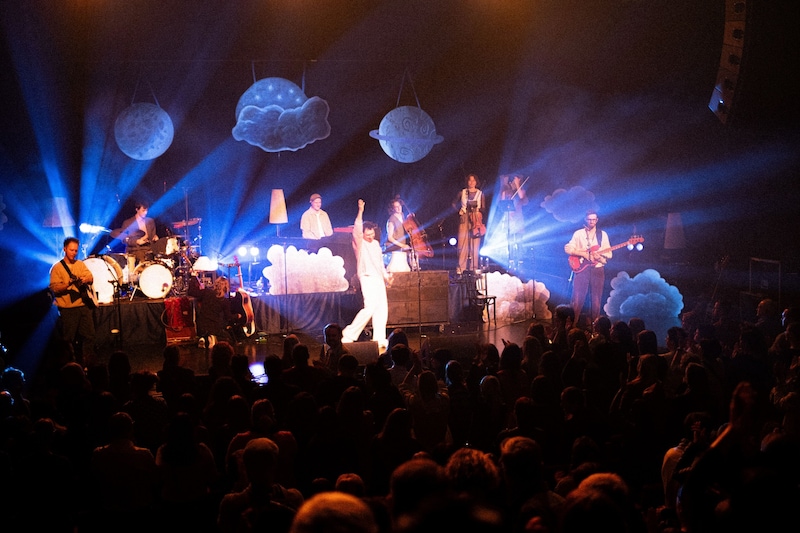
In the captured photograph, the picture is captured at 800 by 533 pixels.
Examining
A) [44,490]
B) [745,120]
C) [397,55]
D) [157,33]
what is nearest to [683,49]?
[745,120]

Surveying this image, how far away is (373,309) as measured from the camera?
10.2m

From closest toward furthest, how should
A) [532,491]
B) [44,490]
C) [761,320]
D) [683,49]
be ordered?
1. [532,491]
2. [44,490]
3. [761,320]
4. [683,49]

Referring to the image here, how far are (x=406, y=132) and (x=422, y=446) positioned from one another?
1000 centimetres

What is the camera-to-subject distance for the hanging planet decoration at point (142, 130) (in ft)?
42.2

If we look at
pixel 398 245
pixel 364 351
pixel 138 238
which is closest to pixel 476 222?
pixel 398 245

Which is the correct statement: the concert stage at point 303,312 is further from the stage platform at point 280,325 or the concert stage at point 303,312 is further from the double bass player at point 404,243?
the double bass player at point 404,243

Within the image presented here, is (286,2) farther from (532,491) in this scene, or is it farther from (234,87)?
(532,491)

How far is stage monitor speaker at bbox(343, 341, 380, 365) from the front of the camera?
809cm

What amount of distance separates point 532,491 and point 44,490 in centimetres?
242

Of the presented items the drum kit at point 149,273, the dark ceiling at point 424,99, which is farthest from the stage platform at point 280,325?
the dark ceiling at point 424,99

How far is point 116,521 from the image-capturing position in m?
3.84

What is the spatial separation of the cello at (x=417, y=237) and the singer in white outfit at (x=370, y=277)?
8.80ft

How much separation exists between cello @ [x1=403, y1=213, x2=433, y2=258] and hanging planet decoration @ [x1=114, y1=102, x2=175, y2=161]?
182 inches

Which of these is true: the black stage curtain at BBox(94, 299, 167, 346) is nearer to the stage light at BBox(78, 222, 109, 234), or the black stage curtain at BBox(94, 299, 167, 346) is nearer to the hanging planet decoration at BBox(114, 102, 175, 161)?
the stage light at BBox(78, 222, 109, 234)
